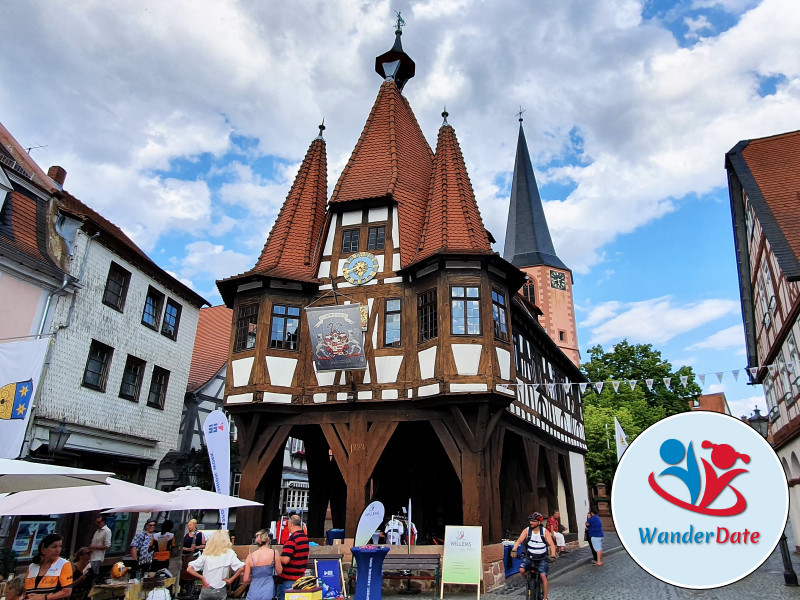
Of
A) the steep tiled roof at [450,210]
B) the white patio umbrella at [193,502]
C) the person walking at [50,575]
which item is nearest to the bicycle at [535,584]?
the white patio umbrella at [193,502]

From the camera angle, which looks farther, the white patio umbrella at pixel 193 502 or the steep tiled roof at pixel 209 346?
the steep tiled roof at pixel 209 346

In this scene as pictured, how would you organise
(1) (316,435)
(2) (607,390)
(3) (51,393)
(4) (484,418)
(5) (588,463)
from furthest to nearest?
(2) (607,390) → (5) (588,463) → (1) (316,435) → (3) (51,393) → (4) (484,418)

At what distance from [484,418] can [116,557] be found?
36.6 feet

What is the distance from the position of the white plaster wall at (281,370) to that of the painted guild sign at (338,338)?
1.42 metres

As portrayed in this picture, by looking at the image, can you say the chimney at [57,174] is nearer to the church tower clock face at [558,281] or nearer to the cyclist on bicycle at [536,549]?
the cyclist on bicycle at [536,549]

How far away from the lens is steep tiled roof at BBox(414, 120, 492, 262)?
49.1 ft

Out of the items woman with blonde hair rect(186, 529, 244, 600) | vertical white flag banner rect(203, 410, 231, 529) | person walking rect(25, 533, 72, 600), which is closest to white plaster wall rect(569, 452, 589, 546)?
vertical white flag banner rect(203, 410, 231, 529)

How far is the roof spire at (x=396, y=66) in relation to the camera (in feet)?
75.1

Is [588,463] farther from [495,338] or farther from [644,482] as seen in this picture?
[644,482]

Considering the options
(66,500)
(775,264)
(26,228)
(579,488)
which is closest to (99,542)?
(66,500)

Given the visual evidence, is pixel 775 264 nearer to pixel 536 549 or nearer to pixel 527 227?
pixel 536 549

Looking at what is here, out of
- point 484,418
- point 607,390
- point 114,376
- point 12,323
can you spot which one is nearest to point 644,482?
point 484,418

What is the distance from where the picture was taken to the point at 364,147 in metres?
19.1

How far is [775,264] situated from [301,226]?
45.5ft
